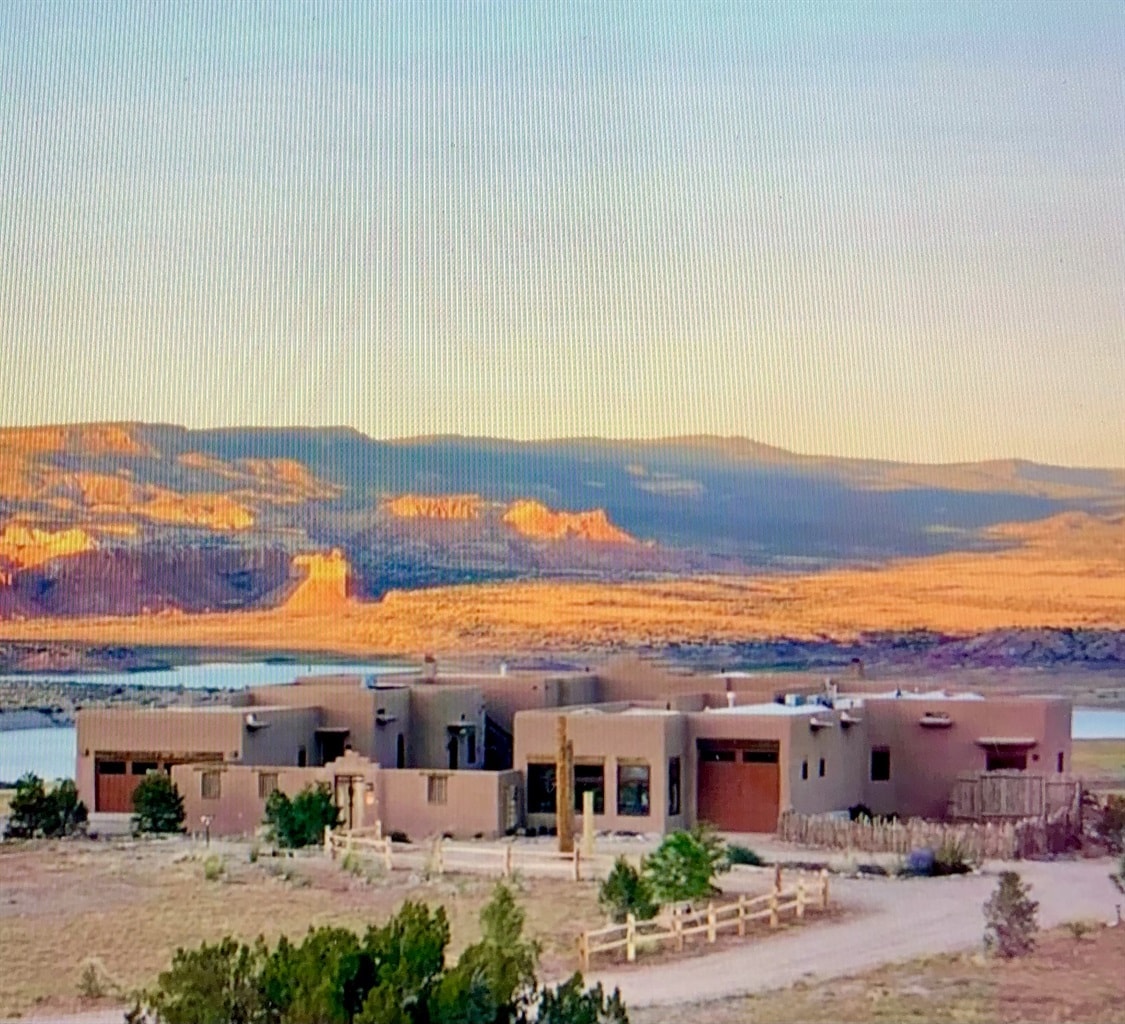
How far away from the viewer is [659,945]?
58.4ft

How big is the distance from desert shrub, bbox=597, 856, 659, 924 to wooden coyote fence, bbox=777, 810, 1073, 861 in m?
4.41

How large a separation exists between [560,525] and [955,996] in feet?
76.4

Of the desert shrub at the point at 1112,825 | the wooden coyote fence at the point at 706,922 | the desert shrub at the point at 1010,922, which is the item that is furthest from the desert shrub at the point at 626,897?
the desert shrub at the point at 1112,825

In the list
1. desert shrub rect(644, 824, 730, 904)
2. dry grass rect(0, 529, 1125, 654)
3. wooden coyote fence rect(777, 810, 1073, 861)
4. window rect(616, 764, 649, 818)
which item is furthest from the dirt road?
dry grass rect(0, 529, 1125, 654)

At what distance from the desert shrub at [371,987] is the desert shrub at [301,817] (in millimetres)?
9058

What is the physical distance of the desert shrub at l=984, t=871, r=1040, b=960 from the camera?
1744 cm

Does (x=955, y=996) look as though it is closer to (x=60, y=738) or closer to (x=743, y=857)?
(x=743, y=857)

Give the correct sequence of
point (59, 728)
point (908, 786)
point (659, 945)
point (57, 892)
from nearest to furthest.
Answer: point (659, 945)
point (57, 892)
point (908, 786)
point (59, 728)

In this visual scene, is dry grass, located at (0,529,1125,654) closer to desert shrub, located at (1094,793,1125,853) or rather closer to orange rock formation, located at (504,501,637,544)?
orange rock formation, located at (504,501,637,544)

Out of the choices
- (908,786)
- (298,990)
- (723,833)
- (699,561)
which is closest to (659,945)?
(298,990)

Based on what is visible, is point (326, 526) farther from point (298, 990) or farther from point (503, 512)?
point (298, 990)

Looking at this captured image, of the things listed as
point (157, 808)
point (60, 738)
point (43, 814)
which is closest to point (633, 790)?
point (157, 808)

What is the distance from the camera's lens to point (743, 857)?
22016mm

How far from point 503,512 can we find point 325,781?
49.1 feet
